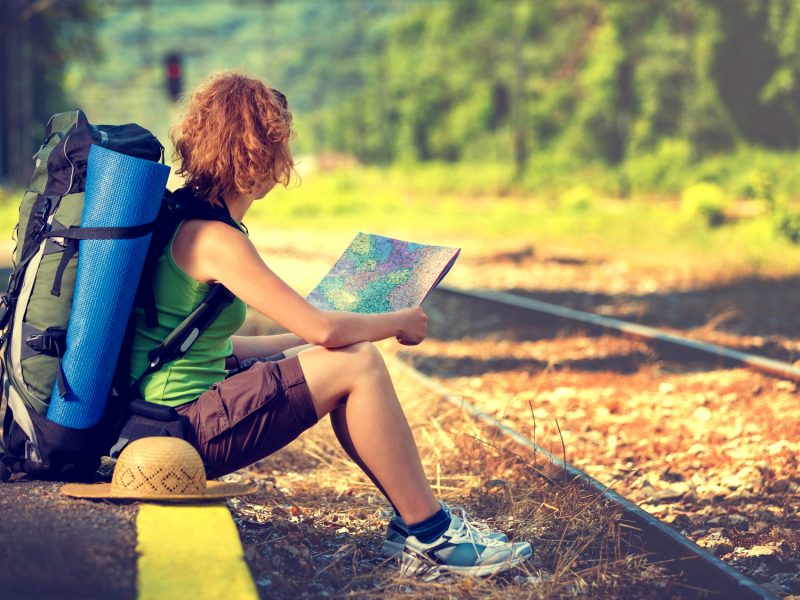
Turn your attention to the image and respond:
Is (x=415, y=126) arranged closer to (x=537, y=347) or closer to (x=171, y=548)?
(x=537, y=347)

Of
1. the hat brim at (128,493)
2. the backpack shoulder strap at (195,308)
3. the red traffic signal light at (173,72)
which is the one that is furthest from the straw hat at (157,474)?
the red traffic signal light at (173,72)

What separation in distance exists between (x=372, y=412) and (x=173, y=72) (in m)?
24.1

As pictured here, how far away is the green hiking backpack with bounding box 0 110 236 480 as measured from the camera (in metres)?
3.21

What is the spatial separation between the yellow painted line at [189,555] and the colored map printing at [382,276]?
80 cm

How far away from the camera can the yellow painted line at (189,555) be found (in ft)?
9.11

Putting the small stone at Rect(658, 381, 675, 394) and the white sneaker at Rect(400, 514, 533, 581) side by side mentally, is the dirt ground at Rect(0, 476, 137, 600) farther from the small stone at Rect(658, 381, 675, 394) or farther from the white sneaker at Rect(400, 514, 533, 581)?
the small stone at Rect(658, 381, 675, 394)

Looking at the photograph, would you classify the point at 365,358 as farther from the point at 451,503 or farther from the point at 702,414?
the point at 702,414

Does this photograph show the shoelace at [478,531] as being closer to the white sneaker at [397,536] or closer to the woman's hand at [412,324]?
the white sneaker at [397,536]

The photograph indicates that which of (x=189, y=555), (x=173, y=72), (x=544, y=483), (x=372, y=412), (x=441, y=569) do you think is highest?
(x=173, y=72)

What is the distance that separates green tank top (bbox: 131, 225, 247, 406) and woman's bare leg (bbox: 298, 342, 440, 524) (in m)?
0.25

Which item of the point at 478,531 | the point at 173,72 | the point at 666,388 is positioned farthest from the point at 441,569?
the point at 173,72

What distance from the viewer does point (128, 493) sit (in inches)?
129

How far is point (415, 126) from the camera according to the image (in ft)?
182

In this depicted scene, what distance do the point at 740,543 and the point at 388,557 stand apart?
146 centimetres
